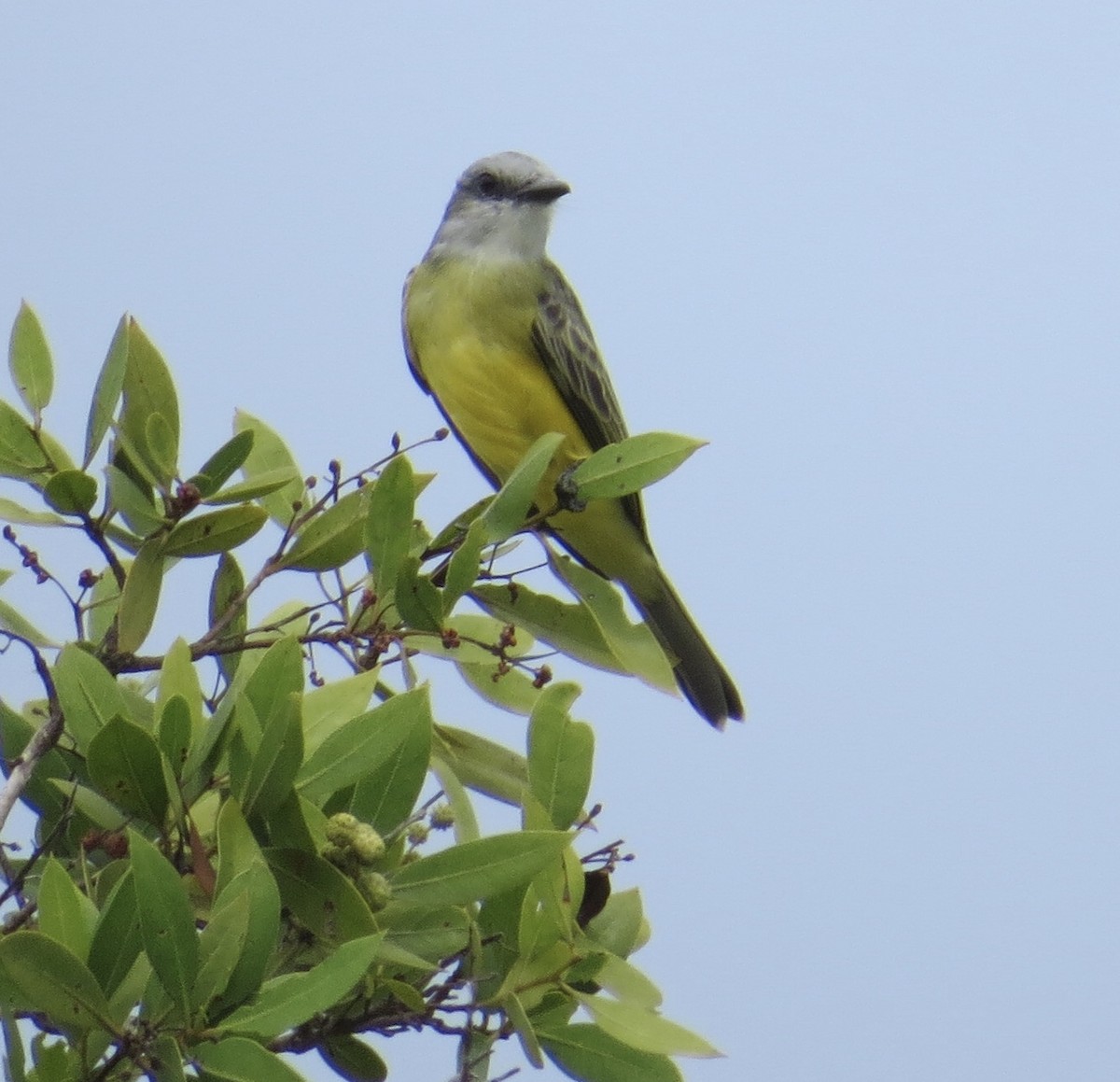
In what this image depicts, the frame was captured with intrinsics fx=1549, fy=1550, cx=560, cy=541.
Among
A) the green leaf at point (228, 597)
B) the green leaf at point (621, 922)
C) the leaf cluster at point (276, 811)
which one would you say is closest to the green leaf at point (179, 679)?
the leaf cluster at point (276, 811)

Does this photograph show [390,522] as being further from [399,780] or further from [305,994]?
[305,994]

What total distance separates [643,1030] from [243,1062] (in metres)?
0.46

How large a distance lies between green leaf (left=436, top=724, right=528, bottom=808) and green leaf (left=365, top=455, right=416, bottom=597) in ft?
0.97

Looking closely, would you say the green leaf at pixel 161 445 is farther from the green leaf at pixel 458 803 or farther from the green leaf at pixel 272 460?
the green leaf at pixel 458 803

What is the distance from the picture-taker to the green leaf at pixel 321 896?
143cm

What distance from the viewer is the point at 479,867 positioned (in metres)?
1.48

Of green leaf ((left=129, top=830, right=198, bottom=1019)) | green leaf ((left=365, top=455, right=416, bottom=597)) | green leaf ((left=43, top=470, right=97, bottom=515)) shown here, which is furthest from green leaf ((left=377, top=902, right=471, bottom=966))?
green leaf ((left=43, top=470, right=97, bottom=515))

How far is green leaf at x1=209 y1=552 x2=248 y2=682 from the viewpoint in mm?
1935

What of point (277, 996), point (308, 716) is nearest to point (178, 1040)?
point (277, 996)

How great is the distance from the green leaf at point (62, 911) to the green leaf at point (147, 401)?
578mm

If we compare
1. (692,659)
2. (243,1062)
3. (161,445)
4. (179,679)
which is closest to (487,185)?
(692,659)

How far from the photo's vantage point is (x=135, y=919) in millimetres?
1352

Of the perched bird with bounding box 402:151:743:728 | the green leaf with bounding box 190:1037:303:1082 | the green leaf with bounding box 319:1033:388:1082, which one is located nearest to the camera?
the green leaf with bounding box 190:1037:303:1082

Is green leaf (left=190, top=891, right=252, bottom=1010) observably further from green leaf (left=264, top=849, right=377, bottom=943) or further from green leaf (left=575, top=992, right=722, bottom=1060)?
green leaf (left=575, top=992, right=722, bottom=1060)
